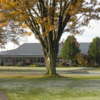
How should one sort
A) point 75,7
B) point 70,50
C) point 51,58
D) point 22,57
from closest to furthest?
point 75,7 < point 51,58 < point 70,50 < point 22,57

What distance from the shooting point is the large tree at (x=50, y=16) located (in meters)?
31.1

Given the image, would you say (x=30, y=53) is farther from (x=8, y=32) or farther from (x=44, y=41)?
(x=44, y=41)

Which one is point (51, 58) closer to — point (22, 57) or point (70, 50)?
point (70, 50)

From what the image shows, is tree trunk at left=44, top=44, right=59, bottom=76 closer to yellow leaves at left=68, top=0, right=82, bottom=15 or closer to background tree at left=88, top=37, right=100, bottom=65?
yellow leaves at left=68, top=0, right=82, bottom=15

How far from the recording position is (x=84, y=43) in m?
106

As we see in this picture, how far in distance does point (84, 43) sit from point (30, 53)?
18043 millimetres

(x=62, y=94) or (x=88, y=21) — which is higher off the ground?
(x=88, y=21)

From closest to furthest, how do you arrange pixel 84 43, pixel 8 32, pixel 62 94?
1. pixel 62 94
2. pixel 8 32
3. pixel 84 43

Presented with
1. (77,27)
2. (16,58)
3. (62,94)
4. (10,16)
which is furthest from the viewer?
(16,58)

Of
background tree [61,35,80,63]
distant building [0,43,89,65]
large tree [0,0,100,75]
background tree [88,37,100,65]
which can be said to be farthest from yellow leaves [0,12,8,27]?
distant building [0,43,89,65]

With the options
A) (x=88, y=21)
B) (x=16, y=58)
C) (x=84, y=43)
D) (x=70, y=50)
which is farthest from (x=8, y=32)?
(x=84, y=43)

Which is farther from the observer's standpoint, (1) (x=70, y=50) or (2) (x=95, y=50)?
(1) (x=70, y=50)

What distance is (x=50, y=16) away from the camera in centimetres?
3209

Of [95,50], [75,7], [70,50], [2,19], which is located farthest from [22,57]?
[75,7]
